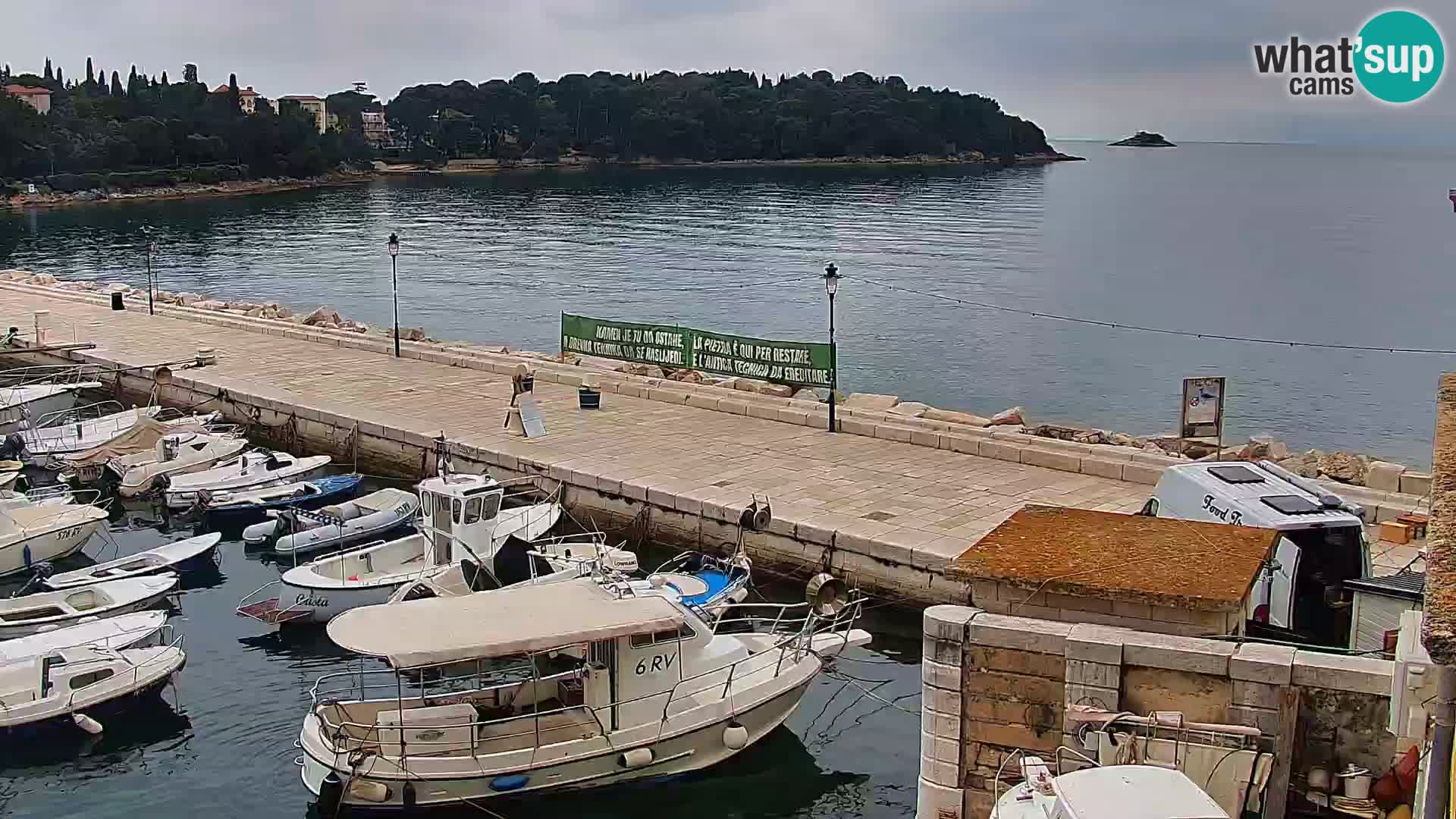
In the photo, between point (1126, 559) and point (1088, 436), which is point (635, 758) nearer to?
point (1126, 559)

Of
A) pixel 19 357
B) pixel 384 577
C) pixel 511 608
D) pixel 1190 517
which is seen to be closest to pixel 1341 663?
pixel 1190 517

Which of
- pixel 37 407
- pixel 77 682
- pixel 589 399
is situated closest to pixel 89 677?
pixel 77 682

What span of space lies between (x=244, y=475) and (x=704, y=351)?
1039cm

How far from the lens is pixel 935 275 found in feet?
242

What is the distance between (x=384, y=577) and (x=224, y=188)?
149 meters

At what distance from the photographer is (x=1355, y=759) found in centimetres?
977

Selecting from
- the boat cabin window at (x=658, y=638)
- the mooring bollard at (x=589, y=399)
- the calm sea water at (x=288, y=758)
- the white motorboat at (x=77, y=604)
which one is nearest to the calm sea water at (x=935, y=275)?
the mooring bollard at (x=589, y=399)

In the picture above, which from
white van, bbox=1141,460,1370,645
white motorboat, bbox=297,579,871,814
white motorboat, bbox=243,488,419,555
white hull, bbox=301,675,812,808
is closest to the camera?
white van, bbox=1141,460,1370,645

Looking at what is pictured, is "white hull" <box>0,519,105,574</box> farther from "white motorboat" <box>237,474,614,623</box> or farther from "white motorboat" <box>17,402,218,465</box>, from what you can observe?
"white motorboat" <box>17,402,218,465</box>

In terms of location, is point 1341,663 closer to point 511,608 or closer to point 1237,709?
point 1237,709


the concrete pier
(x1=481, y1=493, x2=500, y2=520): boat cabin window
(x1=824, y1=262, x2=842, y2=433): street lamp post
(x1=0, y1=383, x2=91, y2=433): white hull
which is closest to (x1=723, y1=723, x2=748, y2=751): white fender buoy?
the concrete pier

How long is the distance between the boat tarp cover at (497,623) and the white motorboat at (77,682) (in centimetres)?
414

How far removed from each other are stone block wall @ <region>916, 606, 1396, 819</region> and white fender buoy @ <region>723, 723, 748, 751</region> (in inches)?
170

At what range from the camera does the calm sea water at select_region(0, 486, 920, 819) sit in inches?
586
